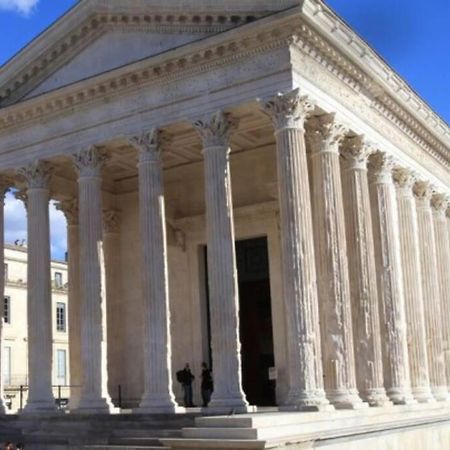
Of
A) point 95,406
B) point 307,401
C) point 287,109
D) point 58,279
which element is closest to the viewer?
point 307,401

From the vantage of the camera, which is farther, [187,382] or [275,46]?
[187,382]

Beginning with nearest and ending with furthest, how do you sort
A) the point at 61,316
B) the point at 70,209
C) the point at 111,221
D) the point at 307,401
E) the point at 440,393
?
the point at 307,401 < the point at 440,393 < the point at 70,209 < the point at 111,221 < the point at 61,316

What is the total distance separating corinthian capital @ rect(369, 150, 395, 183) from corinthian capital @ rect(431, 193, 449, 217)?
5339 mm

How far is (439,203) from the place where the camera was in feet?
100

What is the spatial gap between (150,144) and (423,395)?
445 inches

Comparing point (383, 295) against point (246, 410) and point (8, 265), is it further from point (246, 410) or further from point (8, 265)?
point (8, 265)

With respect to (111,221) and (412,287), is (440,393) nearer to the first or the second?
(412,287)

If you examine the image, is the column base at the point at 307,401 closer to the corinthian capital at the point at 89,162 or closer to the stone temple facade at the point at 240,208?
the stone temple facade at the point at 240,208

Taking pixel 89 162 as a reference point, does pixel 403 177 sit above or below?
below

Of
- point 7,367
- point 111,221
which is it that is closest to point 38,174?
point 111,221

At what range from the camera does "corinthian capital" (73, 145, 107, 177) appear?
23.8 meters

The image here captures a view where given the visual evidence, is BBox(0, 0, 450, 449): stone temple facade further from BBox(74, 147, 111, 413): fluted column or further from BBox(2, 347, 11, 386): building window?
BBox(2, 347, 11, 386): building window

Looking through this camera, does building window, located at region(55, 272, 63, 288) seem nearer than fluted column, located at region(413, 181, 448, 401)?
No

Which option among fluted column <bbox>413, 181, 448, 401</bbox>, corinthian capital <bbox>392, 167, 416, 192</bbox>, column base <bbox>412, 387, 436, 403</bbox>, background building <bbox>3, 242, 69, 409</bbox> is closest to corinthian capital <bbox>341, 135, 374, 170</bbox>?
corinthian capital <bbox>392, 167, 416, 192</bbox>
